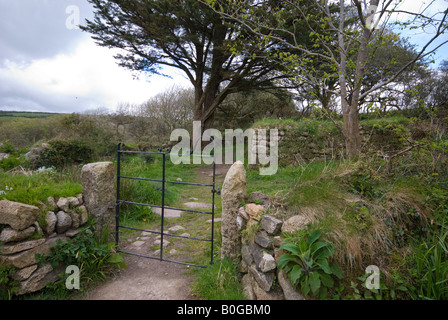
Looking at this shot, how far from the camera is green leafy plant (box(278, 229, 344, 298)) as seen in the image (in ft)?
5.93

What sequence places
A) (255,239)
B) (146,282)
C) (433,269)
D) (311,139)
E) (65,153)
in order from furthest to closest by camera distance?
(311,139) → (65,153) → (146,282) → (255,239) → (433,269)

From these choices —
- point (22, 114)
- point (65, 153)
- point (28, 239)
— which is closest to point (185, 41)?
point (65, 153)

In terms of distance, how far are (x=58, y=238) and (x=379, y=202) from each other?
135 inches

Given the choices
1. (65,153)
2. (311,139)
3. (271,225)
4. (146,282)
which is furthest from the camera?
(311,139)

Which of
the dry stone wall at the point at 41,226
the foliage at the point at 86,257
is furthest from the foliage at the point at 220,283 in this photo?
the dry stone wall at the point at 41,226

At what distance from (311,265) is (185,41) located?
29.3ft

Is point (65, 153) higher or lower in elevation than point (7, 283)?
higher

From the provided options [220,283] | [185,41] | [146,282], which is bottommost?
[146,282]

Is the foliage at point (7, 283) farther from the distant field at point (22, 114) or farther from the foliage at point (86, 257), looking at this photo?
the distant field at point (22, 114)

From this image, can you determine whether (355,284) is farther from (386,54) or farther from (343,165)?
(386,54)

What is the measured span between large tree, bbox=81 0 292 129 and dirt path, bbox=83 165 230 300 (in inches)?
244

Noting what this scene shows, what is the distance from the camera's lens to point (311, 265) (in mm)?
1846

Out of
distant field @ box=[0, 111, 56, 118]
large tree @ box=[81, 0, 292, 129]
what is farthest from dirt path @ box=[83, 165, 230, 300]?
distant field @ box=[0, 111, 56, 118]

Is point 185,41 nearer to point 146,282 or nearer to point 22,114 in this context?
point 22,114
